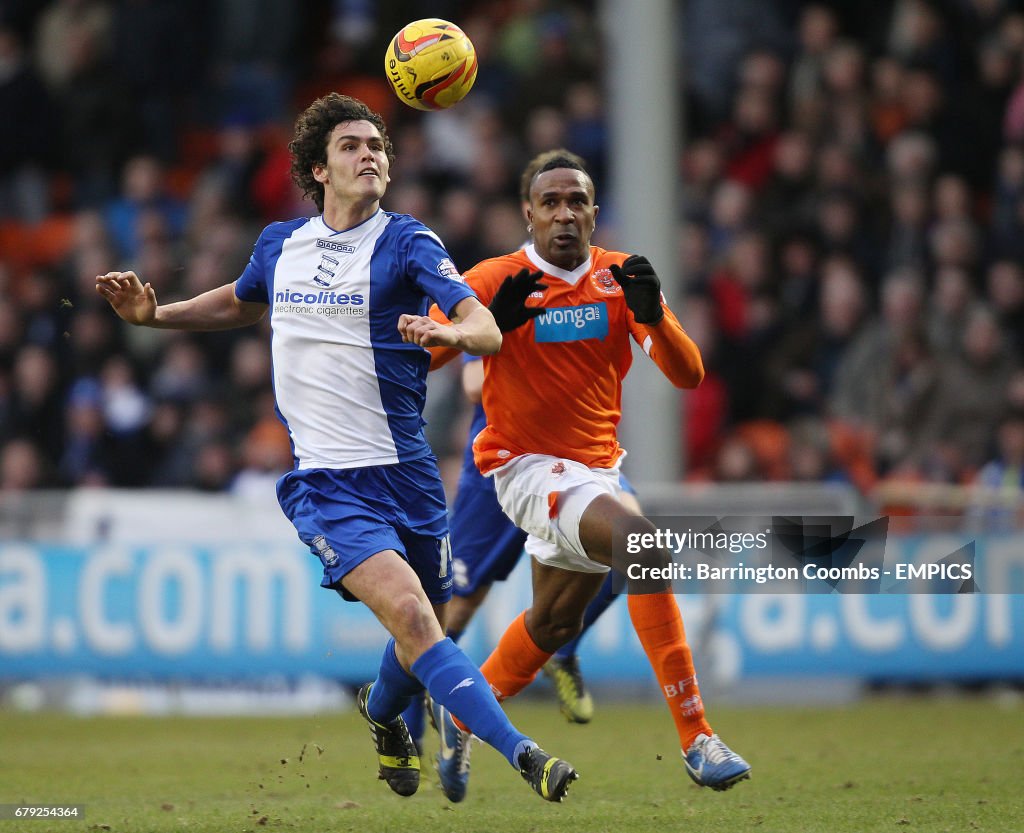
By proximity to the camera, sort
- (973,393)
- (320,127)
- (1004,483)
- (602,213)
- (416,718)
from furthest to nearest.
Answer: (602,213)
(973,393)
(1004,483)
(416,718)
(320,127)

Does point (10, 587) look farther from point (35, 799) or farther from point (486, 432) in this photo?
point (486, 432)

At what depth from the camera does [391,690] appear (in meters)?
6.50

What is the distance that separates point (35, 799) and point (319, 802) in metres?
1.22

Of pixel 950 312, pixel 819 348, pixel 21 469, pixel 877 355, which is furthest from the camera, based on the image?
pixel 21 469

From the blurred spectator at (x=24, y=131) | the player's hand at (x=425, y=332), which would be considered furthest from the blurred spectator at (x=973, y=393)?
the blurred spectator at (x=24, y=131)

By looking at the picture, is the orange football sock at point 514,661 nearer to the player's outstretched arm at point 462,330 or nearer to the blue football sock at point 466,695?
the blue football sock at point 466,695

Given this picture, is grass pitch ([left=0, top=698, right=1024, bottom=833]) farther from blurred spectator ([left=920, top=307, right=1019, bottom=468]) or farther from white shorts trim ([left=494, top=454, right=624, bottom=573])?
blurred spectator ([left=920, top=307, right=1019, bottom=468])

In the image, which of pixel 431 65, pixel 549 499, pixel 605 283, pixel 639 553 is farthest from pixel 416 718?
pixel 431 65

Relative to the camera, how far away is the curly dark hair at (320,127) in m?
6.62

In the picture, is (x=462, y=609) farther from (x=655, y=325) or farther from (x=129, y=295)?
(x=129, y=295)

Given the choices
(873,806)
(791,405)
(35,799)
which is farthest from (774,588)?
(35,799)

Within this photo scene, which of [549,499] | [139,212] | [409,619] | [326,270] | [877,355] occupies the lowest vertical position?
[409,619]

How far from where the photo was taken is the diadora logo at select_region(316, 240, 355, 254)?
6.42 metres

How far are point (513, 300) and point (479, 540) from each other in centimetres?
210
